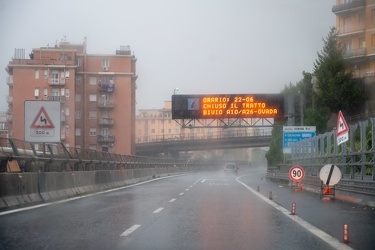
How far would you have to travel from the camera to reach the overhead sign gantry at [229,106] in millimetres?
51156

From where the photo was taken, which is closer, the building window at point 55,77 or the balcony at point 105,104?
the building window at point 55,77

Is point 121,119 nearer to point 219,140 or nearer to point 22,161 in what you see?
point 219,140

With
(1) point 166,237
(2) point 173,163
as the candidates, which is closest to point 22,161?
(1) point 166,237

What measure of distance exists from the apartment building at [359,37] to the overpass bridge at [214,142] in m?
20.6

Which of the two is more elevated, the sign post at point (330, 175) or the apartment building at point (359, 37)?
the apartment building at point (359, 37)

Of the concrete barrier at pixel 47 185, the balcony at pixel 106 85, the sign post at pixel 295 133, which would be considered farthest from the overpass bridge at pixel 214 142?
the concrete barrier at pixel 47 185

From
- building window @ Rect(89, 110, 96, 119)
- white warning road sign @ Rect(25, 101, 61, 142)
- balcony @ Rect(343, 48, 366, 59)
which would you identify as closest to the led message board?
balcony @ Rect(343, 48, 366, 59)

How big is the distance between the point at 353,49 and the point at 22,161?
58927 mm

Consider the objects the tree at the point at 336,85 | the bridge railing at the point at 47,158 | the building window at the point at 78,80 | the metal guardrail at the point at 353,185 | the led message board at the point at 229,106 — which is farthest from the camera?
the building window at the point at 78,80

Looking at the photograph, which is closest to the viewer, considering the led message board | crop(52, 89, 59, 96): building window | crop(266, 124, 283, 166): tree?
the led message board

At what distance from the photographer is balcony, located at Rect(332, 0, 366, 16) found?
2779 inches

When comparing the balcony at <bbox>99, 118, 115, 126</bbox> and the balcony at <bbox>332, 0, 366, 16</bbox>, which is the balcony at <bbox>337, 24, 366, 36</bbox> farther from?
the balcony at <bbox>99, 118, 115, 126</bbox>

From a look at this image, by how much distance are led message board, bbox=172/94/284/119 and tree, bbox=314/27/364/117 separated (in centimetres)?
1792

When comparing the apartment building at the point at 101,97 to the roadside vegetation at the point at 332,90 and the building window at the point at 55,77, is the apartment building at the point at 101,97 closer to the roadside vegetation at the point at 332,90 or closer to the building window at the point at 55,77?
the building window at the point at 55,77
